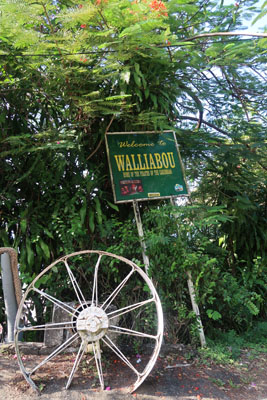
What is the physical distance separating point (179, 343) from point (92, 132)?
2649 mm

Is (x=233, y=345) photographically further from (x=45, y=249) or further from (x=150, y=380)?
(x=45, y=249)

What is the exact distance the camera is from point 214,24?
4160 mm

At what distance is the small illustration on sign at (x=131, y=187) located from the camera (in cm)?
376

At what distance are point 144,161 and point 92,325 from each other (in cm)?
Result: 193

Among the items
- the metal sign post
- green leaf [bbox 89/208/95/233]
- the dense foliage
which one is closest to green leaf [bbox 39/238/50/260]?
the dense foliage

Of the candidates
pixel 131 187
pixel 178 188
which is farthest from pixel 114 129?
pixel 178 188

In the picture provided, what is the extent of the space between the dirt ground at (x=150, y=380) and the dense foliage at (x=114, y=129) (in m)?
0.49

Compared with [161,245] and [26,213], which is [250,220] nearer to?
[161,245]

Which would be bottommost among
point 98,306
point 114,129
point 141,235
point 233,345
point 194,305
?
point 233,345

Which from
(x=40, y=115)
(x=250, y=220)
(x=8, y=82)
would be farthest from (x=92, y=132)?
(x=250, y=220)

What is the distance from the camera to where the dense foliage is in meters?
3.13

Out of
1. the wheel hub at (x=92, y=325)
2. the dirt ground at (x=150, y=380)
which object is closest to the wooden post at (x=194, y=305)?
the dirt ground at (x=150, y=380)

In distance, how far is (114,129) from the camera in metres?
4.17

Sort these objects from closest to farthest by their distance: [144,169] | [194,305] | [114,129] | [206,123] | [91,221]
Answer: [194,305]
[91,221]
[144,169]
[114,129]
[206,123]
